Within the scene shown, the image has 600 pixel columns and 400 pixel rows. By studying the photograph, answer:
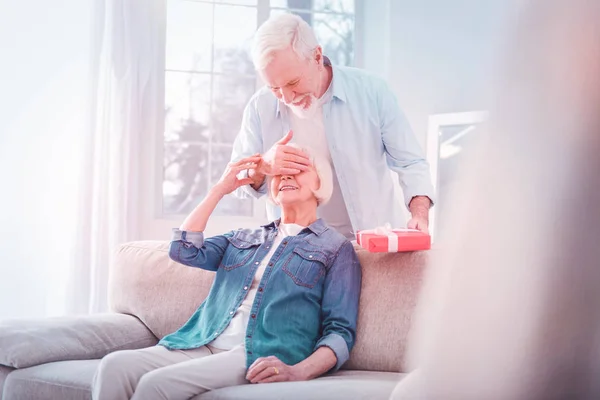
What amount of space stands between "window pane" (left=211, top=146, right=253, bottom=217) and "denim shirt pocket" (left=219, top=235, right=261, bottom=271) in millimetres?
2255

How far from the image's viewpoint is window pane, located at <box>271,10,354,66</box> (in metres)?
4.77

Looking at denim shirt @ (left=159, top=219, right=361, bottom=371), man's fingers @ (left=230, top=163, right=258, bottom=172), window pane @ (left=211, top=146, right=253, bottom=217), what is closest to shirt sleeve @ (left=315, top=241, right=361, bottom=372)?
denim shirt @ (left=159, top=219, right=361, bottom=371)

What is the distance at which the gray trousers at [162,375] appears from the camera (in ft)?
5.77

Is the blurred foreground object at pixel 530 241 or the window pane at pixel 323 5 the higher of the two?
the window pane at pixel 323 5

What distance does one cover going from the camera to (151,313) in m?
2.41

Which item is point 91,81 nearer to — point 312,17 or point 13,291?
point 13,291

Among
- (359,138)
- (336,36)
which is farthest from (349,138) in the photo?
(336,36)

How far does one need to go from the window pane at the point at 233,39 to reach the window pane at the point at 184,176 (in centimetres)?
52

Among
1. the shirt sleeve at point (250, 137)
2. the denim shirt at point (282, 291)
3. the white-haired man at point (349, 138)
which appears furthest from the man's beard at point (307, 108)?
the denim shirt at point (282, 291)

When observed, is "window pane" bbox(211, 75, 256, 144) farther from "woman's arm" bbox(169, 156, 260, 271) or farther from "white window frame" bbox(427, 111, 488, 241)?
"woman's arm" bbox(169, 156, 260, 271)

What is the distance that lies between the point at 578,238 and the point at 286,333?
1676 millimetres

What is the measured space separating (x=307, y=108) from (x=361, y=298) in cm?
63

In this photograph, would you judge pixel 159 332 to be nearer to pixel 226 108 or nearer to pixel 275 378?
pixel 275 378

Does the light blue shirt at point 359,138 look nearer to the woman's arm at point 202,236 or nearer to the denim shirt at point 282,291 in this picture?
the woman's arm at point 202,236
